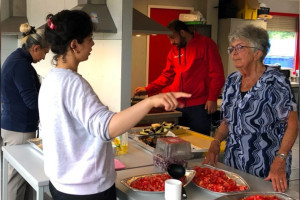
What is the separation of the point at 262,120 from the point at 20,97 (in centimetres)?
178

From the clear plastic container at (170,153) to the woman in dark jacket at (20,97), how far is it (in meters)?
1.16

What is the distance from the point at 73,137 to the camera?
1438 millimetres

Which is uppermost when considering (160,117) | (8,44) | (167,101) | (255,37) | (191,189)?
(8,44)

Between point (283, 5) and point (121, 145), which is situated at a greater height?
point (283, 5)

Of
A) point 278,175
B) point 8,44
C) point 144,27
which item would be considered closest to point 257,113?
point 278,175

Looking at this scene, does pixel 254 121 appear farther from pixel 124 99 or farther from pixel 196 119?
pixel 196 119

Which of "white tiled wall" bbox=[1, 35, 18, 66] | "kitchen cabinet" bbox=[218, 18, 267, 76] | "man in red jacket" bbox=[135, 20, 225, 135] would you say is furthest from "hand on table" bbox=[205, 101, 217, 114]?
"kitchen cabinet" bbox=[218, 18, 267, 76]

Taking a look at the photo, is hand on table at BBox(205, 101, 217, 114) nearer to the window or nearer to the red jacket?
the red jacket

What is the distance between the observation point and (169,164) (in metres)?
1.88

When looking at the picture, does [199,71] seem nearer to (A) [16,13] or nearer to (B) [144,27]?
(B) [144,27]

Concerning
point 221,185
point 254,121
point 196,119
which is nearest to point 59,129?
point 221,185

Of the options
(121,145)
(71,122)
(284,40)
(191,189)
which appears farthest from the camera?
(284,40)

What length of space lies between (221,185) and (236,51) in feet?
2.52

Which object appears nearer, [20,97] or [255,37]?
[255,37]
